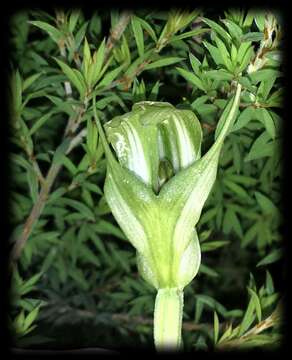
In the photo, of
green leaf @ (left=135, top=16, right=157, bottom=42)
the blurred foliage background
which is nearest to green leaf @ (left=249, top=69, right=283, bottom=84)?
the blurred foliage background

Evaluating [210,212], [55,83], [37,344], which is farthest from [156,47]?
[37,344]

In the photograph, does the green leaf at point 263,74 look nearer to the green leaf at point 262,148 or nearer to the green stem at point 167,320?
the green leaf at point 262,148

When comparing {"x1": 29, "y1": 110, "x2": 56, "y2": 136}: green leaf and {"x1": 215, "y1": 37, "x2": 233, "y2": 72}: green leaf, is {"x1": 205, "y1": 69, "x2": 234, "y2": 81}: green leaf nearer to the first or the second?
{"x1": 215, "y1": 37, "x2": 233, "y2": 72}: green leaf

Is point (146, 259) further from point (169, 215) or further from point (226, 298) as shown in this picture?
point (226, 298)

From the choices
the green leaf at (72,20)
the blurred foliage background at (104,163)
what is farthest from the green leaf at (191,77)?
the green leaf at (72,20)

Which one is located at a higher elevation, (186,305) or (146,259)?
(146,259)

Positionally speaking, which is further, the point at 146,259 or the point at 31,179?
the point at 31,179
